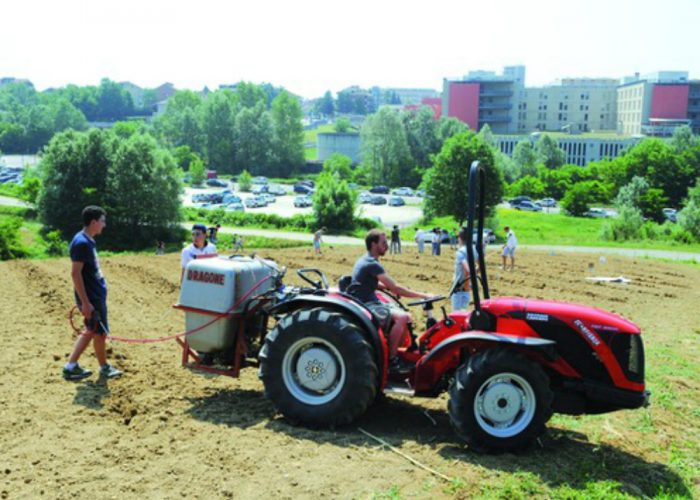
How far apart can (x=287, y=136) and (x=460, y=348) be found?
10794 cm

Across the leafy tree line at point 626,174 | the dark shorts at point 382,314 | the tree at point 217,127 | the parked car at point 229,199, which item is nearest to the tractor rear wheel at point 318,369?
the dark shorts at point 382,314

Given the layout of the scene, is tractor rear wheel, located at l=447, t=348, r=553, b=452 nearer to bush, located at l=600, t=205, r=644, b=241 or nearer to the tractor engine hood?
the tractor engine hood

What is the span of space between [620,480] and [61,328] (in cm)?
902

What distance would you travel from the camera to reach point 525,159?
9838 centimetres

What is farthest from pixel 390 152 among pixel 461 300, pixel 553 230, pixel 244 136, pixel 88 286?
pixel 88 286

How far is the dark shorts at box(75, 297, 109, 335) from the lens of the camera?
8500 millimetres

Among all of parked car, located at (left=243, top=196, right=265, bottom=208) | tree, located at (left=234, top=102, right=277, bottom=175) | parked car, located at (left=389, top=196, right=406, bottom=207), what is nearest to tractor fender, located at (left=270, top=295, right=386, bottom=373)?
parked car, located at (left=243, top=196, right=265, bottom=208)

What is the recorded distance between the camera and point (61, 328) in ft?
39.7

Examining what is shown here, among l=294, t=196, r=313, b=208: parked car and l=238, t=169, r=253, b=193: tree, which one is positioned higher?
l=238, t=169, r=253, b=193: tree

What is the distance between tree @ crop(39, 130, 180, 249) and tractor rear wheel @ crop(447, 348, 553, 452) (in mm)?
42769

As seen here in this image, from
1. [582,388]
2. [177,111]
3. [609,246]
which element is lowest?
[609,246]

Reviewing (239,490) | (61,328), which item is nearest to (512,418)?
(239,490)

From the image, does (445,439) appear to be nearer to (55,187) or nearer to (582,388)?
(582,388)

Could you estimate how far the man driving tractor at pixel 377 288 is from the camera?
767 cm
